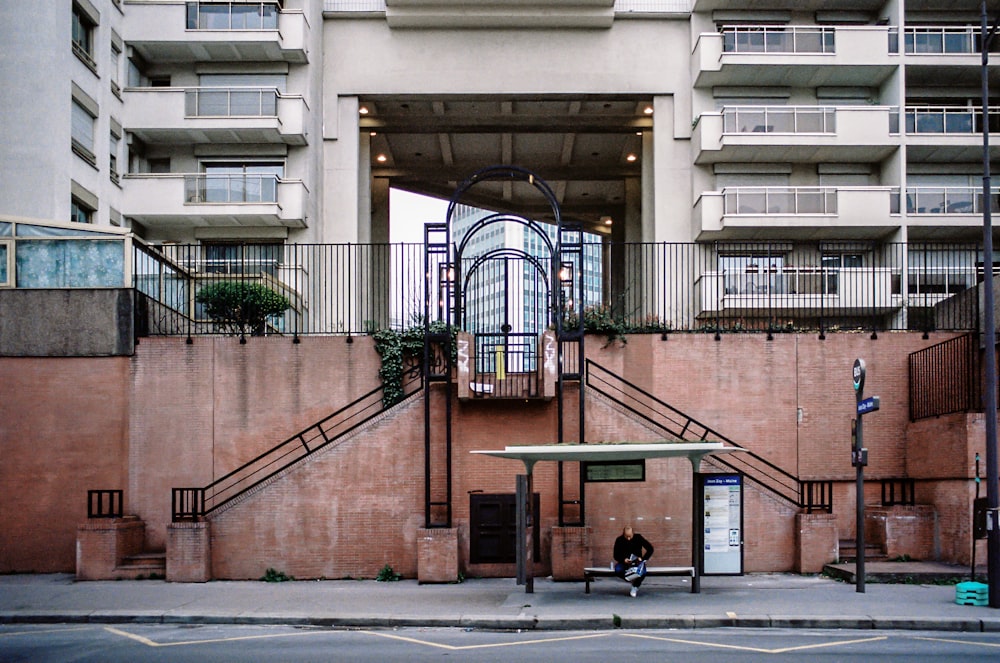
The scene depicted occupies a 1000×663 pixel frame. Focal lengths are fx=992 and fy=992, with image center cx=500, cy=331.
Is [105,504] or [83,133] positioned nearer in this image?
[105,504]

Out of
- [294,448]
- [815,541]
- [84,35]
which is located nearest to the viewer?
[815,541]

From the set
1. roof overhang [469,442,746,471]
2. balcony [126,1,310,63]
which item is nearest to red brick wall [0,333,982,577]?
roof overhang [469,442,746,471]

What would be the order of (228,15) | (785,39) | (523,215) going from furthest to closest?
(523,215) < (785,39) < (228,15)

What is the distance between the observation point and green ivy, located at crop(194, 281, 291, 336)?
23.0 meters

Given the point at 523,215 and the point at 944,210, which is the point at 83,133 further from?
the point at 944,210

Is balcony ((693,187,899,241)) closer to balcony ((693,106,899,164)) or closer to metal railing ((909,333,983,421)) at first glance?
balcony ((693,106,899,164))

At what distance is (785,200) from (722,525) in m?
18.6

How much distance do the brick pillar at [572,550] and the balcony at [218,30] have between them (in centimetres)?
2064

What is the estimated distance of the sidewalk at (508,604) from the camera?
15039mm

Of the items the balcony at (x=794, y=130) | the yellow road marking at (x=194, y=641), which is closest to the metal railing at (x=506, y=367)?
the yellow road marking at (x=194, y=641)

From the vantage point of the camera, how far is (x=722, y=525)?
18.2 metres

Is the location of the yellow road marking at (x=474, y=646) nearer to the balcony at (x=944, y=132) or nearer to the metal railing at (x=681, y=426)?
the metal railing at (x=681, y=426)

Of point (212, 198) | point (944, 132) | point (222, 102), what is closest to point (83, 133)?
point (212, 198)

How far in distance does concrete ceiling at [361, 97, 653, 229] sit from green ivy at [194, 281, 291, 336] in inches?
505
